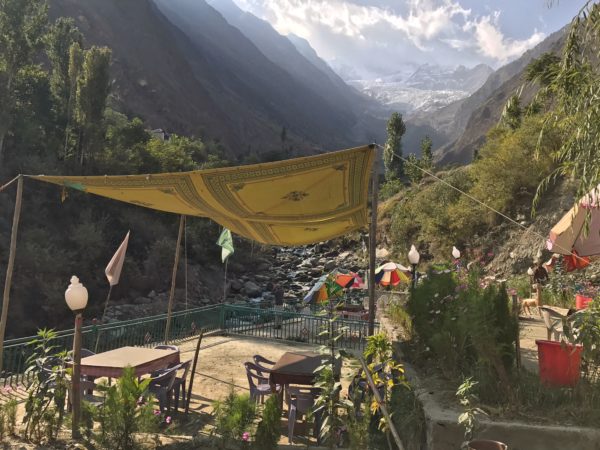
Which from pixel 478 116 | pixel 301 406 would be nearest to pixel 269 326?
pixel 301 406

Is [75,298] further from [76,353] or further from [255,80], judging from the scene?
[255,80]

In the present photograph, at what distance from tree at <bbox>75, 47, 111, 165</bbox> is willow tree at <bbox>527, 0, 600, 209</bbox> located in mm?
30935

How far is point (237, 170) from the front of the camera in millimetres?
5223

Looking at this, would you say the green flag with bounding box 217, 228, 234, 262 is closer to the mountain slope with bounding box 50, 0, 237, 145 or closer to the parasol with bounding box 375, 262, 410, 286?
the parasol with bounding box 375, 262, 410, 286

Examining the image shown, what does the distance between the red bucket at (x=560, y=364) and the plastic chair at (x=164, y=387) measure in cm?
397

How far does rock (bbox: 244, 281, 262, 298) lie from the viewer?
1192 inches

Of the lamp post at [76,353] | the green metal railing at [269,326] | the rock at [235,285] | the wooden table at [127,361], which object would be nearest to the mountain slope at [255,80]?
the rock at [235,285]

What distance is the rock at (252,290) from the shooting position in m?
30.3

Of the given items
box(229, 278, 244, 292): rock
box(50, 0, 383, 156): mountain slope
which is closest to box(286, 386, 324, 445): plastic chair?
box(229, 278, 244, 292): rock

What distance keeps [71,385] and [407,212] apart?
25.3 metres

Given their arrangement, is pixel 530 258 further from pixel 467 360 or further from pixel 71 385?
pixel 71 385

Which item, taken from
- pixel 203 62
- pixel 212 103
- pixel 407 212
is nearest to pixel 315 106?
pixel 203 62

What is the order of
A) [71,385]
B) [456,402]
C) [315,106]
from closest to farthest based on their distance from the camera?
[456,402] < [71,385] < [315,106]

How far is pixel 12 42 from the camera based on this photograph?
25125 mm
